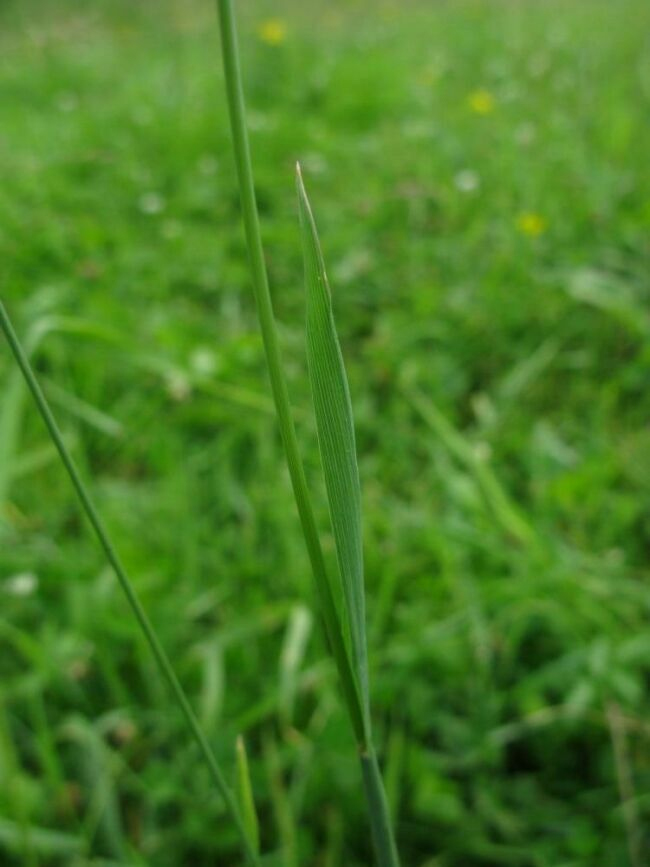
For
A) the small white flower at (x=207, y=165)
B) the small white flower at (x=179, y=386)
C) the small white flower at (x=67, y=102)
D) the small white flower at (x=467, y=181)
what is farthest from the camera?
the small white flower at (x=67, y=102)

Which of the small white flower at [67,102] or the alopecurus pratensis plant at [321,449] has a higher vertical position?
the small white flower at [67,102]

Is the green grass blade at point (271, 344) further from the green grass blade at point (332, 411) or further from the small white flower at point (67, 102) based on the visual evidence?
the small white flower at point (67, 102)

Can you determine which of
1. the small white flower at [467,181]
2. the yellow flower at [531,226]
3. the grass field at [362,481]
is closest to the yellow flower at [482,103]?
the grass field at [362,481]

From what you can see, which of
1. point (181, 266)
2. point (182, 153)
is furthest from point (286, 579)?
point (182, 153)

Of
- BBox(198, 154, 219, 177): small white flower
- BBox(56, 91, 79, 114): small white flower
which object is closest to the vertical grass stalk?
BBox(198, 154, 219, 177): small white flower

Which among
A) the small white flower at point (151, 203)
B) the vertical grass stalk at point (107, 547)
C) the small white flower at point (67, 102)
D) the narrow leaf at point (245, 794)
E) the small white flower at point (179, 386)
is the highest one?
the small white flower at point (67, 102)

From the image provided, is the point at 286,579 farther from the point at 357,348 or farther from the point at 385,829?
the point at 385,829

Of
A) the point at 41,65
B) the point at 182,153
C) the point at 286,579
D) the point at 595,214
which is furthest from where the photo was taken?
the point at 41,65
